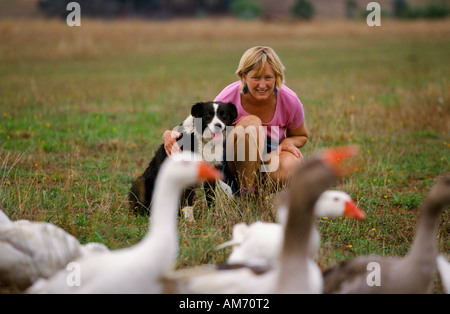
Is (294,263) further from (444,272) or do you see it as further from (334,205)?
(444,272)

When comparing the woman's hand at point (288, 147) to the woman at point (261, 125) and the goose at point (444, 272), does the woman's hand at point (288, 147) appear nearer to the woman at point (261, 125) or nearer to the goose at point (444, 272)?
the woman at point (261, 125)

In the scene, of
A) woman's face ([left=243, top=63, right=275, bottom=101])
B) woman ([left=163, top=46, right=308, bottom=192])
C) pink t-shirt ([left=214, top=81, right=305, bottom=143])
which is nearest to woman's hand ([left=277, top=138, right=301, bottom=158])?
woman ([left=163, top=46, right=308, bottom=192])

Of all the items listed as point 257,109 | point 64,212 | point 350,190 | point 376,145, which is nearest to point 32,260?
point 64,212

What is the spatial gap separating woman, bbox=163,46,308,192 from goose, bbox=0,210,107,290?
1.93m

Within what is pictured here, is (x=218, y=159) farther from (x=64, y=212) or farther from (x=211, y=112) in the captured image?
(x=64, y=212)

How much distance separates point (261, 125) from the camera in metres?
4.96

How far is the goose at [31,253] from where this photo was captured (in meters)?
3.01

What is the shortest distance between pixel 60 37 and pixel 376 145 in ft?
63.5

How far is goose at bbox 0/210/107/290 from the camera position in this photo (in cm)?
301

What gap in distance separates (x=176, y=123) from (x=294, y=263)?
6981 millimetres

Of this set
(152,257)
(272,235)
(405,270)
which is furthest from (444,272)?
(152,257)
